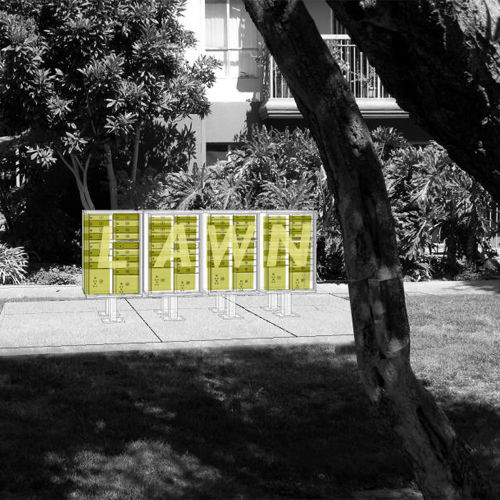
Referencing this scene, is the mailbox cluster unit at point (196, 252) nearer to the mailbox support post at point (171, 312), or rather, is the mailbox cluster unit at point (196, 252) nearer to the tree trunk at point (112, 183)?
the mailbox support post at point (171, 312)

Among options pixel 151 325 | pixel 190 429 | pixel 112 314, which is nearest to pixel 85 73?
pixel 112 314

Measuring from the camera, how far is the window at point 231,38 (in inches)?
792

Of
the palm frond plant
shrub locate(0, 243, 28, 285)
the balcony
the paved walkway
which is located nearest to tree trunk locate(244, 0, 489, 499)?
the paved walkway

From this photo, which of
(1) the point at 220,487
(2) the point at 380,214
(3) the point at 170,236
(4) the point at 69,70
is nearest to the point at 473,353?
(3) the point at 170,236

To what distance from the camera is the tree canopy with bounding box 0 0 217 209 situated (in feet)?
49.5

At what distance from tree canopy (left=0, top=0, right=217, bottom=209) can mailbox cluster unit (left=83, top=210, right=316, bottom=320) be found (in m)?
4.56

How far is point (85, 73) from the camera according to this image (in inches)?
593

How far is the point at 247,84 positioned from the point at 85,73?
5.65 m

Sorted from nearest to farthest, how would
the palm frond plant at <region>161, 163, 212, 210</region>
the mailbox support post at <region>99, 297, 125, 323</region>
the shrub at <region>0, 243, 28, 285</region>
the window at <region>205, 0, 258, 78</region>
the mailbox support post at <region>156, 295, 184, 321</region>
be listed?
the mailbox support post at <region>99, 297, 125, 323</region>, the mailbox support post at <region>156, 295, 184, 321</region>, the shrub at <region>0, 243, 28, 285</region>, the palm frond plant at <region>161, 163, 212, 210</region>, the window at <region>205, 0, 258, 78</region>

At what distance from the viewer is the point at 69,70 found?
15.7m

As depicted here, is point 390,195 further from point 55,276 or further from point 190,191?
point 55,276

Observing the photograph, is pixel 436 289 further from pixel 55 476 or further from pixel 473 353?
pixel 55 476

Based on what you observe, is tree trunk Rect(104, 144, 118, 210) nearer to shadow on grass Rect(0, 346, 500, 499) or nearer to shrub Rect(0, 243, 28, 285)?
shrub Rect(0, 243, 28, 285)

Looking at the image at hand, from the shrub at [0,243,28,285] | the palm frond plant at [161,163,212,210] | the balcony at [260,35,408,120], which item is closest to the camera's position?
the shrub at [0,243,28,285]
